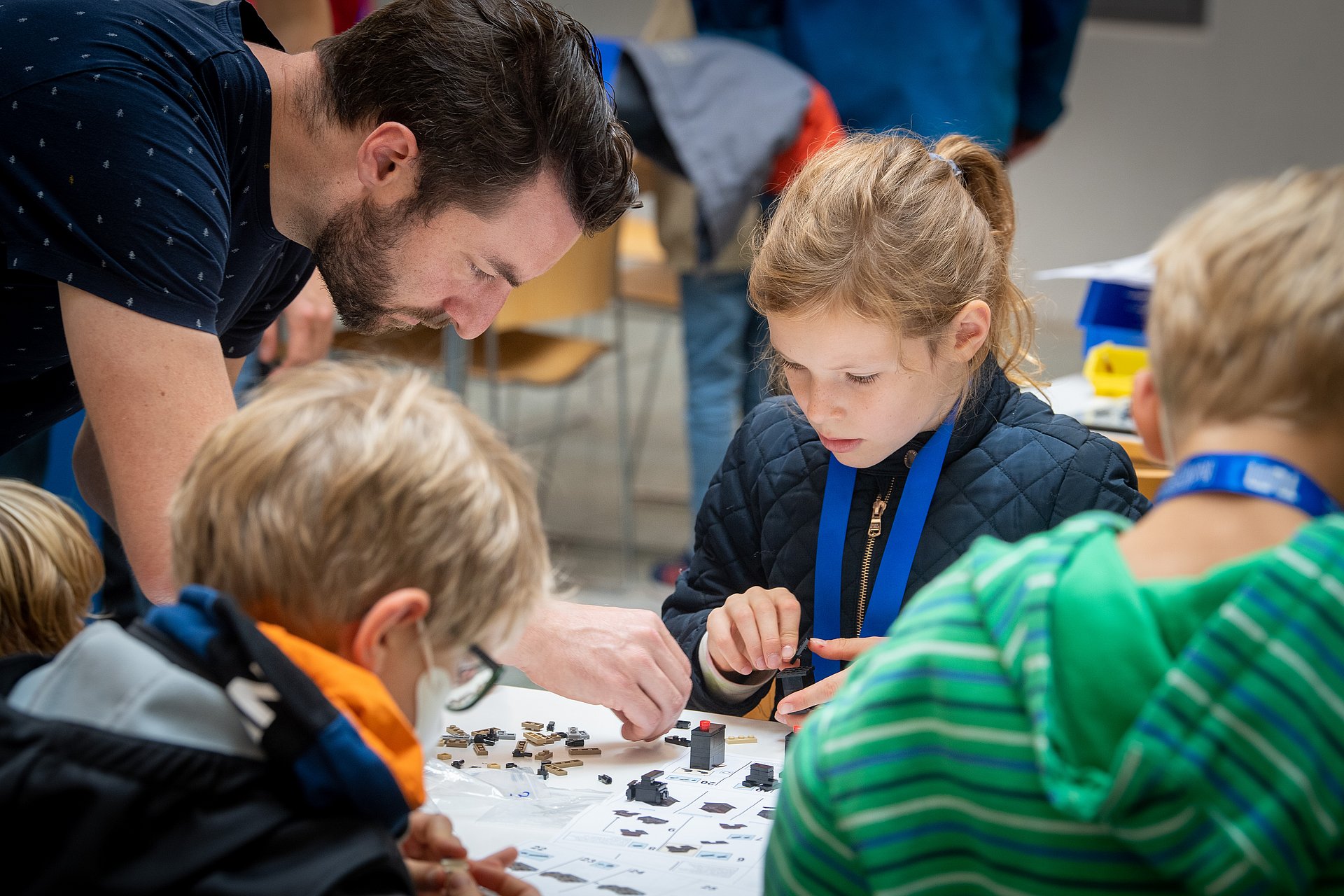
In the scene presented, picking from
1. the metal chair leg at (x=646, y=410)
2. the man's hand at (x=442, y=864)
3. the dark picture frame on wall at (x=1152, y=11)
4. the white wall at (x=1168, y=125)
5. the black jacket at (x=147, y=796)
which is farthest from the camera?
the dark picture frame on wall at (x=1152, y=11)

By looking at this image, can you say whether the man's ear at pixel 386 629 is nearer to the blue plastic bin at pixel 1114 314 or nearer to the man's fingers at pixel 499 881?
the man's fingers at pixel 499 881

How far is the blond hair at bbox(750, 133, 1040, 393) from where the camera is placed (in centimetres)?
157

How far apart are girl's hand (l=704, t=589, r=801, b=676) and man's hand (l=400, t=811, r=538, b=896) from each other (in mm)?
433

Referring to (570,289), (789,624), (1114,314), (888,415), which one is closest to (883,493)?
(888,415)

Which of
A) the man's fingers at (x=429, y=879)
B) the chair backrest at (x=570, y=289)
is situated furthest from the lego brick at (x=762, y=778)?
the chair backrest at (x=570, y=289)

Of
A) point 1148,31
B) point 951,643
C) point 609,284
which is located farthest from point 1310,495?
point 1148,31

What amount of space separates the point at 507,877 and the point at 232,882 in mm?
327

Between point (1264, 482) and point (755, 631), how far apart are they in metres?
0.83

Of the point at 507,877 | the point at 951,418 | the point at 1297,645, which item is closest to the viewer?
the point at 1297,645

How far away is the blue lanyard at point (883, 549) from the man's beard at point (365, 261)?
1.94ft

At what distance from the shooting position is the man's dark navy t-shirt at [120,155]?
1.39 m

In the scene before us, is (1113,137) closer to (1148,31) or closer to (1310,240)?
(1148,31)

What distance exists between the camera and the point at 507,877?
1100 millimetres

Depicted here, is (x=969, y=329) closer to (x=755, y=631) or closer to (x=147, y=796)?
(x=755, y=631)
